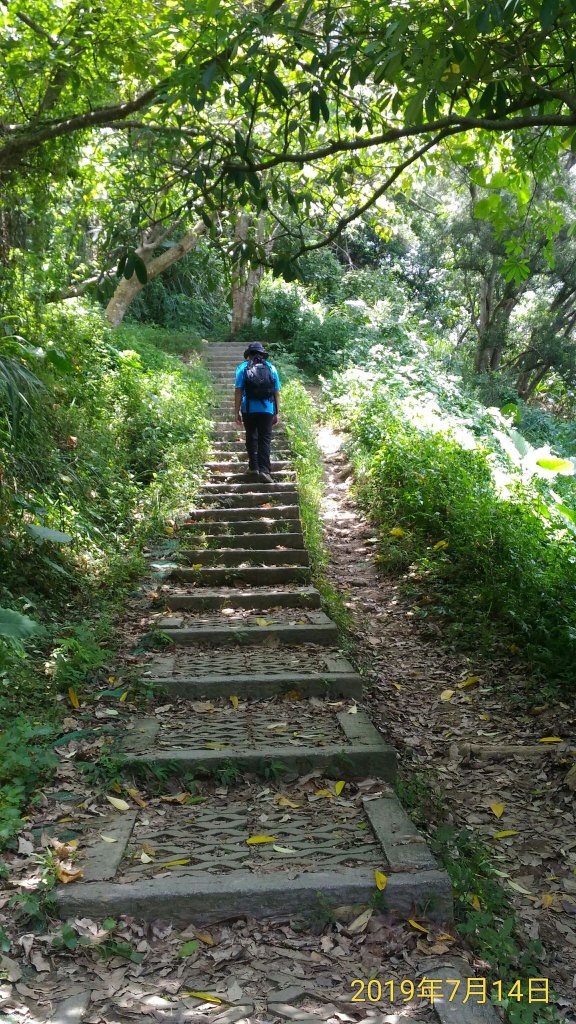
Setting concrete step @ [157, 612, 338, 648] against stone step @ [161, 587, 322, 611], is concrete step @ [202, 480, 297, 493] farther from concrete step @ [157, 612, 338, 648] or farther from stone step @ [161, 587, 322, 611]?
concrete step @ [157, 612, 338, 648]

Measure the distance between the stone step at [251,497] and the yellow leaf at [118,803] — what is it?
493cm

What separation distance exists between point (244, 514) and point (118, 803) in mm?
4936

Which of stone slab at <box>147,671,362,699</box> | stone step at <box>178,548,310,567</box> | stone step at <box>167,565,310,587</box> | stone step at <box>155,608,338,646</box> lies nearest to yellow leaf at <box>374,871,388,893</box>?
stone slab at <box>147,671,362,699</box>

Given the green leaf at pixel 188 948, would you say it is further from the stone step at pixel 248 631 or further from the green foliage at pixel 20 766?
the stone step at pixel 248 631

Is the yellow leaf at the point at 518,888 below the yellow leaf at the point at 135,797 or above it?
below

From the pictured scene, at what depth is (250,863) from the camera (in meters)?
3.15

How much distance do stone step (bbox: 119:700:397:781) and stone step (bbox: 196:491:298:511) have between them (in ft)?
13.5

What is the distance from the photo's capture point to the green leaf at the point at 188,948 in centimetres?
274

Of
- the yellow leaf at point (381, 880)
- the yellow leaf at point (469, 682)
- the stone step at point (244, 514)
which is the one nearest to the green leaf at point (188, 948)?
the yellow leaf at point (381, 880)

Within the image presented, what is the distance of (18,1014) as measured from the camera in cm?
240

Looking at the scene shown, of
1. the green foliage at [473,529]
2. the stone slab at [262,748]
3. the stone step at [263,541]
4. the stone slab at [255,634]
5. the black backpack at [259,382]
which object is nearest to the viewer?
the stone slab at [262,748]

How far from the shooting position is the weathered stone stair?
9.62 ft

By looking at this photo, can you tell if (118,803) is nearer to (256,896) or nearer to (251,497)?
(256,896)

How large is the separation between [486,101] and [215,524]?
504cm
